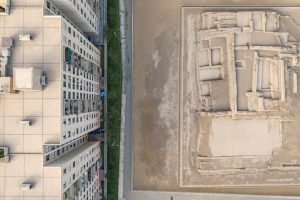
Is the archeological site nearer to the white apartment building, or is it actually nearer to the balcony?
the white apartment building

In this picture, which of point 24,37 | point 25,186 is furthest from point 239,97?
point 25,186

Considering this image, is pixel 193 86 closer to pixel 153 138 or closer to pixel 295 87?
pixel 153 138

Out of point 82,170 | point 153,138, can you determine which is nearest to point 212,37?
point 153,138

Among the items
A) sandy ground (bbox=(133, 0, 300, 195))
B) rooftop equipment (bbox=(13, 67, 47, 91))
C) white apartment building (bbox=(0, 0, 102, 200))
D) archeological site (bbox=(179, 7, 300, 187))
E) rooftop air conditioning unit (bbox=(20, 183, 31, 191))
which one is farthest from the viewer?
sandy ground (bbox=(133, 0, 300, 195))

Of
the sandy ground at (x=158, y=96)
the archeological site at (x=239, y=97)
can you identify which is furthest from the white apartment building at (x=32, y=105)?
the archeological site at (x=239, y=97)

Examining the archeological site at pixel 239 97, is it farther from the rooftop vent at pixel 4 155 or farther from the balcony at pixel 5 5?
the balcony at pixel 5 5

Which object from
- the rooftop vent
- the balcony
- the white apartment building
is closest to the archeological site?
the white apartment building
